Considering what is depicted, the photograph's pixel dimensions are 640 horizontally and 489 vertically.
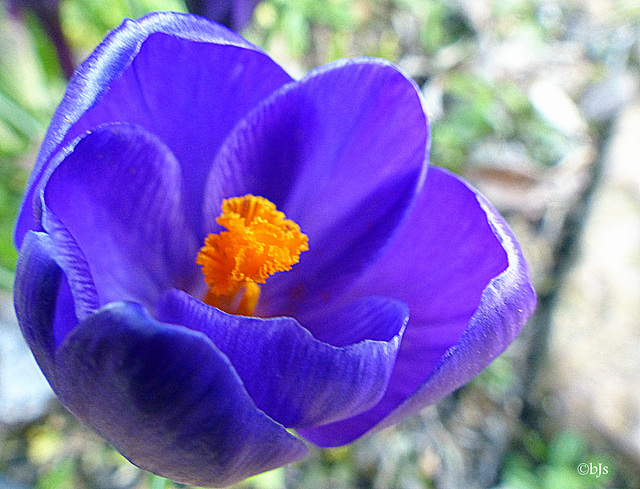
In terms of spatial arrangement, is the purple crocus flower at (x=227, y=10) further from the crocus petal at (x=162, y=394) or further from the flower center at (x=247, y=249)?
the crocus petal at (x=162, y=394)

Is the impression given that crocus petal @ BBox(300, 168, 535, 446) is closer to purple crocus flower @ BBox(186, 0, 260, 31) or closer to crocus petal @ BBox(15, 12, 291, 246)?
crocus petal @ BBox(15, 12, 291, 246)

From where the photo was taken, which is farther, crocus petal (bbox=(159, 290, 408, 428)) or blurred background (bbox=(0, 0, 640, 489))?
blurred background (bbox=(0, 0, 640, 489))

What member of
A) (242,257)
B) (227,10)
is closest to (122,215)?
(242,257)

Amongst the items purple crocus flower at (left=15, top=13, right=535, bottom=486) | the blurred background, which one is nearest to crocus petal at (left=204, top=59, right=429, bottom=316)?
purple crocus flower at (left=15, top=13, right=535, bottom=486)

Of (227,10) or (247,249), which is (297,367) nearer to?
(247,249)

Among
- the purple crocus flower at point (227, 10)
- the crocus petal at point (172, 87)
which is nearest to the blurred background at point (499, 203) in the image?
the purple crocus flower at point (227, 10)
